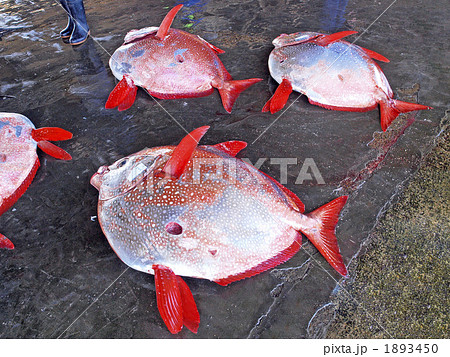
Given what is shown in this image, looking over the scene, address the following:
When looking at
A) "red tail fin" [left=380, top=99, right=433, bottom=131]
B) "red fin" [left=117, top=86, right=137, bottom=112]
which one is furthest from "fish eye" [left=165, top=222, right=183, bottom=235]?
"red tail fin" [left=380, top=99, right=433, bottom=131]

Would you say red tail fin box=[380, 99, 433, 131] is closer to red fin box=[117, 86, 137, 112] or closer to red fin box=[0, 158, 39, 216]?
red fin box=[117, 86, 137, 112]

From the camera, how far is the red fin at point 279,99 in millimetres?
3131

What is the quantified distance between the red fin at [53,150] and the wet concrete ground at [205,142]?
0.07 metres

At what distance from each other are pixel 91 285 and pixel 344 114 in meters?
2.65

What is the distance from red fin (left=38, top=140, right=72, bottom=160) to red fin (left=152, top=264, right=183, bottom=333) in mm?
1640

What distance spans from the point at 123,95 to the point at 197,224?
200 centimetres

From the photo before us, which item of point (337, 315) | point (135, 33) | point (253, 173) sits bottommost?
point (337, 315)

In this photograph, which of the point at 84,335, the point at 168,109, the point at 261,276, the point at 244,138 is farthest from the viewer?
the point at 168,109

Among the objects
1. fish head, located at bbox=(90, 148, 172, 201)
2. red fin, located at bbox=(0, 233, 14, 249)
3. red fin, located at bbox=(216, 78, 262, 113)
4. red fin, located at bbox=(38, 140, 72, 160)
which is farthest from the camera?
red fin, located at bbox=(216, 78, 262, 113)

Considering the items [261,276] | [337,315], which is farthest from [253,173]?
[337,315]

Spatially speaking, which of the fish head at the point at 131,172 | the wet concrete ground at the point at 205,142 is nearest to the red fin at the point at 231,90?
the wet concrete ground at the point at 205,142

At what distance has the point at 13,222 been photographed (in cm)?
246

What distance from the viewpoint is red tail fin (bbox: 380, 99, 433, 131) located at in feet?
9.50

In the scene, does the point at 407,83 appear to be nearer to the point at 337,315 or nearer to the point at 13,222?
the point at 337,315
